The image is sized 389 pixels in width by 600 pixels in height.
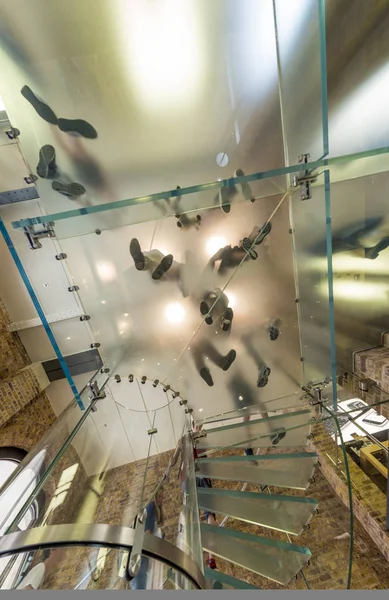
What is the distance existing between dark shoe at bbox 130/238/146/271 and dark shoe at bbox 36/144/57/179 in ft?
2.24

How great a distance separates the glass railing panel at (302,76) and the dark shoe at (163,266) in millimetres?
1060

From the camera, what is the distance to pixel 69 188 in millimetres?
1721

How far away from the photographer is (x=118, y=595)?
443mm

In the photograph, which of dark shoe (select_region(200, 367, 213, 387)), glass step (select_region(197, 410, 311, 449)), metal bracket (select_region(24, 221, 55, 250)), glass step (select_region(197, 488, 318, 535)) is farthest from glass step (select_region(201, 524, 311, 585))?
metal bracket (select_region(24, 221, 55, 250))

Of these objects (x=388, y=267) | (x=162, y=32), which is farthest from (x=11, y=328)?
(x=388, y=267)

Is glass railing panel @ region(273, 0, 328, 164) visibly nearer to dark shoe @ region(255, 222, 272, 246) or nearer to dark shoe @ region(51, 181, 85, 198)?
dark shoe @ region(255, 222, 272, 246)

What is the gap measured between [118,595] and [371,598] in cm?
42

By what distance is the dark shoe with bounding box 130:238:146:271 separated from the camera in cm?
184

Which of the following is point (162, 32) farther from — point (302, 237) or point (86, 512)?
point (86, 512)

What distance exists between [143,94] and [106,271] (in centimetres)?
120

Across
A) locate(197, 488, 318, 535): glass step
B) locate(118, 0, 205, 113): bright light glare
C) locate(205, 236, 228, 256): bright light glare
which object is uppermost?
locate(118, 0, 205, 113): bright light glare

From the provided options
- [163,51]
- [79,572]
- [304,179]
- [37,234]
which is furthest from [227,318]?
[163,51]

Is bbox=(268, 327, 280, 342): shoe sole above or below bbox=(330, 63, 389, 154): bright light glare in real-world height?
below

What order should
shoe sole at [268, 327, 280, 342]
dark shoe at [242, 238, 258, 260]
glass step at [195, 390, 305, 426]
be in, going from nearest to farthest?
dark shoe at [242, 238, 258, 260] < shoe sole at [268, 327, 280, 342] < glass step at [195, 390, 305, 426]
